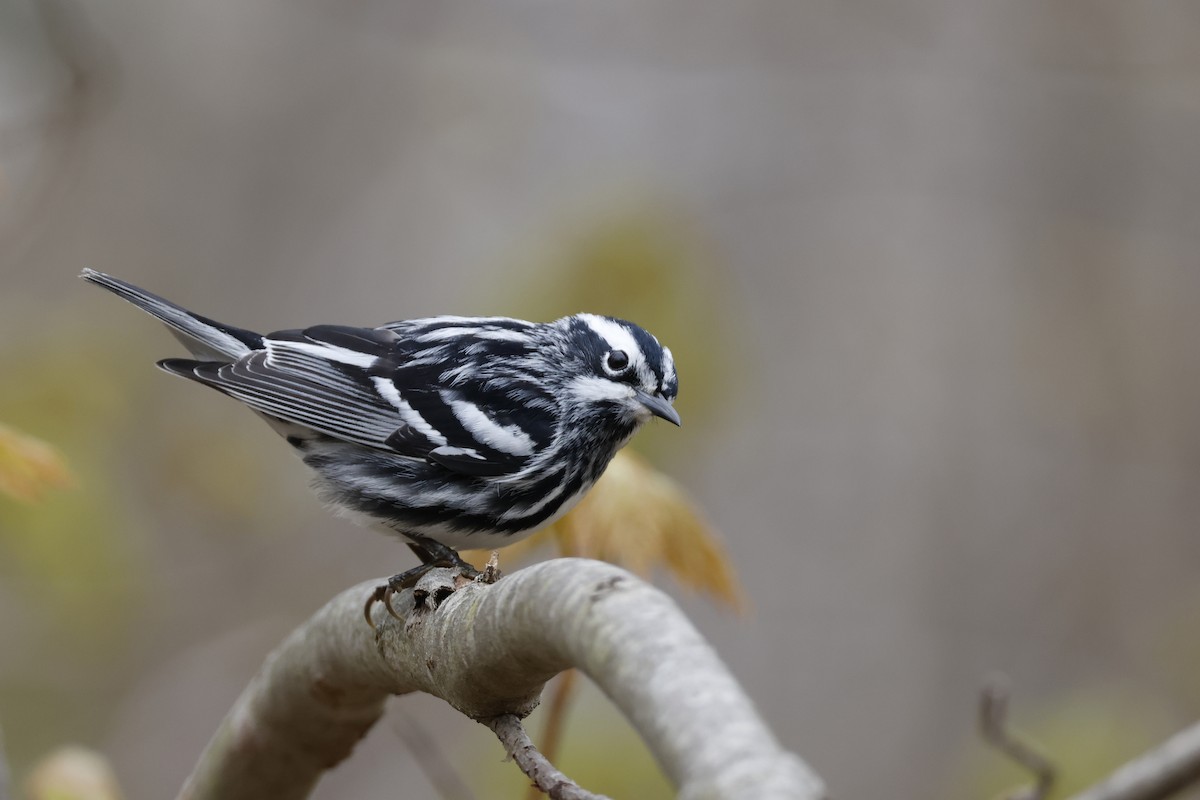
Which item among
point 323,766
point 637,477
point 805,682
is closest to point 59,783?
point 323,766

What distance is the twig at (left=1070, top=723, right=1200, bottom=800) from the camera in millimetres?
1455

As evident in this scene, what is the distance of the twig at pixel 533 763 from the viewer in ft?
4.73

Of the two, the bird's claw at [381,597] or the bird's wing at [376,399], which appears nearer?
the bird's claw at [381,597]

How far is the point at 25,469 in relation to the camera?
2.35m

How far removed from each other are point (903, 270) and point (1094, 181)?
69.4 inches

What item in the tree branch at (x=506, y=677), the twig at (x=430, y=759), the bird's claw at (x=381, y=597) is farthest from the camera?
the twig at (x=430, y=759)

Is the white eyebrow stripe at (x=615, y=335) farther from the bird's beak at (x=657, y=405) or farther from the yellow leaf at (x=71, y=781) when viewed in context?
the yellow leaf at (x=71, y=781)

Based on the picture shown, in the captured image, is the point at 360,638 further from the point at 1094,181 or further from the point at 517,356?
the point at 1094,181

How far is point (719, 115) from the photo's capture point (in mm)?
8547

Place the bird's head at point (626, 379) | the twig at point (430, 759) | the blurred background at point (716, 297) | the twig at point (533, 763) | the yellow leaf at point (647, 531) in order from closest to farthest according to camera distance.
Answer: the twig at point (533, 763), the twig at point (430, 759), the yellow leaf at point (647, 531), the bird's head at point (626, 379), the blurred background at point (716, 297)

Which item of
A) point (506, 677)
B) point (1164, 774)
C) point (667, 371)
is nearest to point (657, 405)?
point (667, 371)

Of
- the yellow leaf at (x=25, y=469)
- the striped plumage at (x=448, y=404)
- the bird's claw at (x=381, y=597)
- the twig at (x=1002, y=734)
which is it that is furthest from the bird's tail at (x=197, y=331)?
the twig at (x=1002, y=734)

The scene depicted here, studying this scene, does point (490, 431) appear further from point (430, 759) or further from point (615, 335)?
point (430, 759)

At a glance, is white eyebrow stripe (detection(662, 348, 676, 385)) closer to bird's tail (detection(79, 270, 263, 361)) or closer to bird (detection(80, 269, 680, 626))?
bird (detection(80, 269, 680, 626))
